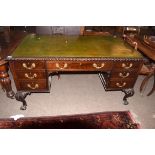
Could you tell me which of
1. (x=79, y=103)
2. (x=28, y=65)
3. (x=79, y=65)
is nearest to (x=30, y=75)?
(x=28, y=65)

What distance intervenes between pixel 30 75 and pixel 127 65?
1.54 m

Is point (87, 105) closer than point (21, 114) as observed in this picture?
No

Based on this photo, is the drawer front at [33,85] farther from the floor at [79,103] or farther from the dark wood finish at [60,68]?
the floor at [79,103]

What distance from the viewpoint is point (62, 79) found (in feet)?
12.9

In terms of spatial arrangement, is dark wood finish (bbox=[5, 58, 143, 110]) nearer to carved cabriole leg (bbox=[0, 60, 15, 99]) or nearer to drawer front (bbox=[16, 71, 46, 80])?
drawer front (bbox=[16, 71, 46, 80])

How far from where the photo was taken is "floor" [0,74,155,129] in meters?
2.96

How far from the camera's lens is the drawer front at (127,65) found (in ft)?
8.36

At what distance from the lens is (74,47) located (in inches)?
108

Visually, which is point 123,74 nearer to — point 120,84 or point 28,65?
point 120,84
